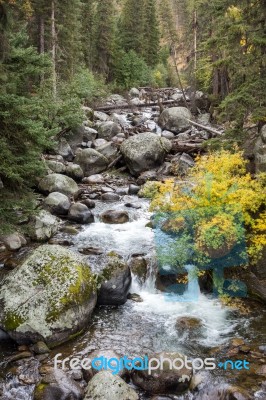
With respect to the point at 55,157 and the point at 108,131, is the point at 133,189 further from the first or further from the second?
the point at 108,131

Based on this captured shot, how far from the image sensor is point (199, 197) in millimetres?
9812

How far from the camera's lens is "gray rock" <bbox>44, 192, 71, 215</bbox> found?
15.5 meters

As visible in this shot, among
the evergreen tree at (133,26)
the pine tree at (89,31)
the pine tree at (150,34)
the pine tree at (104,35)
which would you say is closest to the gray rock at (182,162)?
the pine tree at (89,31)

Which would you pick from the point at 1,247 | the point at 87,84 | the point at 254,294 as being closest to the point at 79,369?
the point at 254,294

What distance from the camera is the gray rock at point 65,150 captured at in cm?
2216

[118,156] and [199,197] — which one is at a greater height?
[199,197]

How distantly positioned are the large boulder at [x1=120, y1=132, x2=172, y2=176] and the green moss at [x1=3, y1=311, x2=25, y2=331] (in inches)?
558

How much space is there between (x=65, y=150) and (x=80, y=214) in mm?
8453

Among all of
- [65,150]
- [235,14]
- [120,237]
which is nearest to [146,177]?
[65,150]

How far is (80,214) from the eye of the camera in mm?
15039

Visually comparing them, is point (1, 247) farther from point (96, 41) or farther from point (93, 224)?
point (96, 41)

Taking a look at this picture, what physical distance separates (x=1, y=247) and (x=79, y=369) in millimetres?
6131

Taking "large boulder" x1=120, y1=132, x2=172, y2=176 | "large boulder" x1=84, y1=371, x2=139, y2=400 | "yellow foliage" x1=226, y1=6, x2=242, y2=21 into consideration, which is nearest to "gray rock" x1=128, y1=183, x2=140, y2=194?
"large boulder" x1=120, y1=132, x2=172, y2=176

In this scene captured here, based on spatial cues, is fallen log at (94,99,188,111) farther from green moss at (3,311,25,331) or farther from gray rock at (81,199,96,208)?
green moss at (3,311,25,331)
